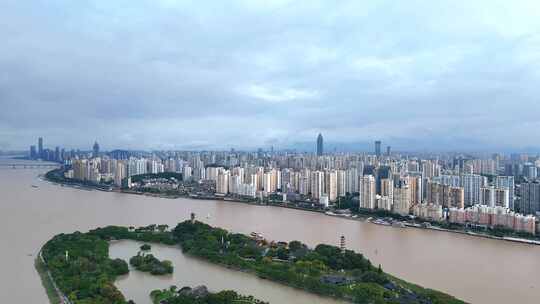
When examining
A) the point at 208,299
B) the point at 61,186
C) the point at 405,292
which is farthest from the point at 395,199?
the point at 61,186

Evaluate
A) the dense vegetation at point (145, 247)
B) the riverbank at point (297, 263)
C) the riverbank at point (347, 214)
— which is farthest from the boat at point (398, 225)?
the dense vegetation at point (145, 247)

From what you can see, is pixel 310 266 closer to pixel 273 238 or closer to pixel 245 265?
pixel 245 265

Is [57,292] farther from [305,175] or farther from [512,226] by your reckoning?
[305,175]

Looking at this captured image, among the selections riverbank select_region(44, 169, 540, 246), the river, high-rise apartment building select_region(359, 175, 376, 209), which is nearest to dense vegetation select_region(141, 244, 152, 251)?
the river

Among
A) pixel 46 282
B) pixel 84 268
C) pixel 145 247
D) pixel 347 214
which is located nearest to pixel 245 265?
pixel 145 247

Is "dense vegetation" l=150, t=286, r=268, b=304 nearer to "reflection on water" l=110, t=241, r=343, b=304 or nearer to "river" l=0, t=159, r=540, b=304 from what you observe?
"reflection on water" l=110, t=241, r=343, b=304

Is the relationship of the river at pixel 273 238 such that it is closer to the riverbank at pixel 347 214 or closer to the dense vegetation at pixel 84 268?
the dense vegetation at pixel 84 268
